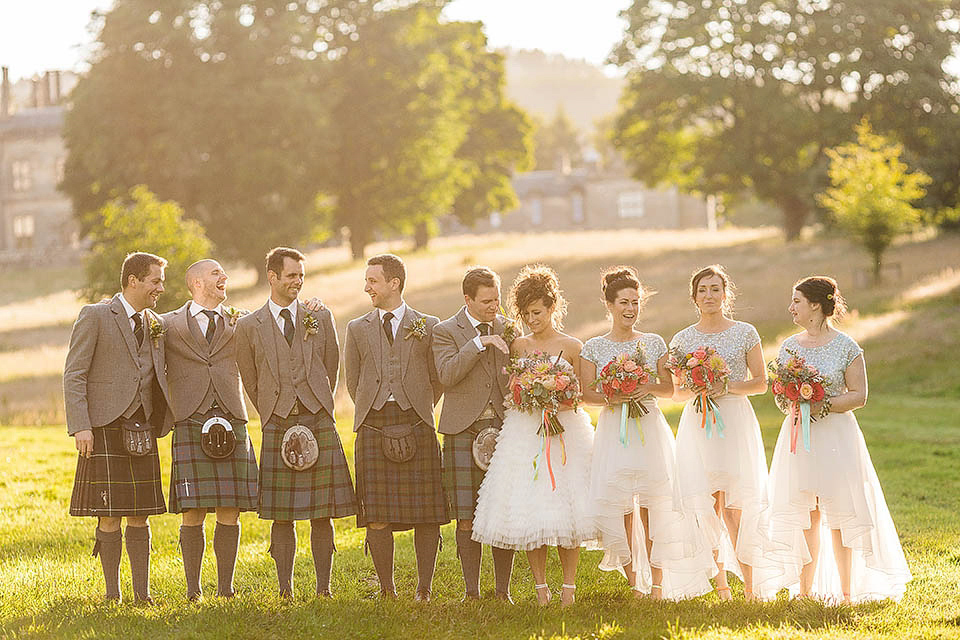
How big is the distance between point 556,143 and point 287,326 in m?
101

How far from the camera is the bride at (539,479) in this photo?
7.82 m

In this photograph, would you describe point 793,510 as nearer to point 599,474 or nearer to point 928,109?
point 599,474

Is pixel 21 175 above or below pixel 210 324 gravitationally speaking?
above

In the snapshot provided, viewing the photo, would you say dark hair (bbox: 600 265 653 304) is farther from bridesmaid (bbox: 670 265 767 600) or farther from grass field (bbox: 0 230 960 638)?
grass field (bbox: 0 230 960 638)

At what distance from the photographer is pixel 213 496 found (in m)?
8.16

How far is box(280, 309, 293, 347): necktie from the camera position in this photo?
8305 mm

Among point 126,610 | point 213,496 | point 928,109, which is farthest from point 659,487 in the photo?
point 928,109

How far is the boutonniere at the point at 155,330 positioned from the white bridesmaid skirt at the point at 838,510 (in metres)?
4.51

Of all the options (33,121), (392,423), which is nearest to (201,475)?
(392,423)

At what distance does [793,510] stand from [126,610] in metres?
4.70

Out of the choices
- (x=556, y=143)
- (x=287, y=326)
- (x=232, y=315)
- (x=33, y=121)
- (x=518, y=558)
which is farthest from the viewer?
(x=556, y=143)

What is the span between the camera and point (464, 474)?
8.22 metres

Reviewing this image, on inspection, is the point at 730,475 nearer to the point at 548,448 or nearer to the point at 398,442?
the point at 548,448

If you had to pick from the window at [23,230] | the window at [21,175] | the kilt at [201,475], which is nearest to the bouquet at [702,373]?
the kilt at [201,475]
